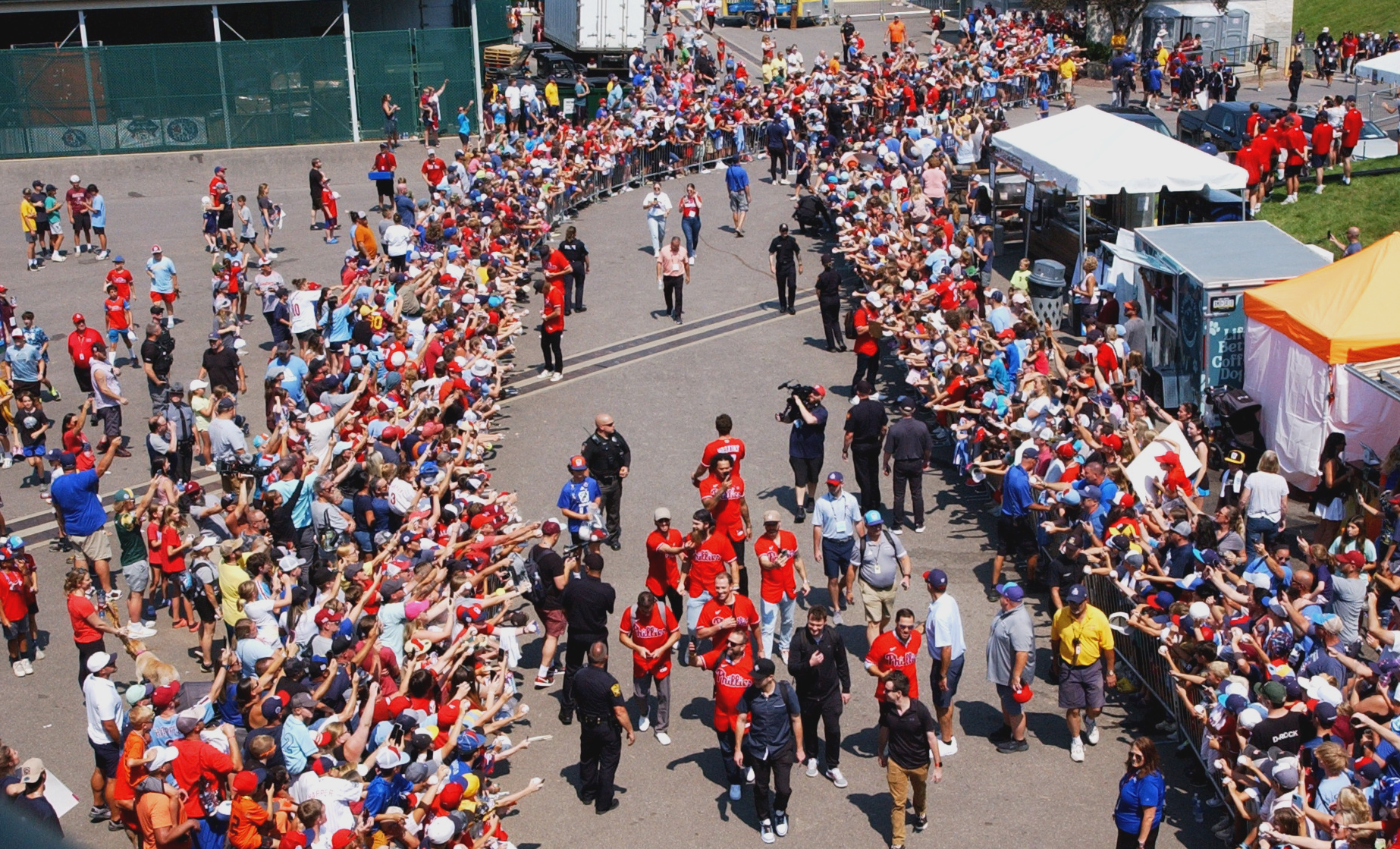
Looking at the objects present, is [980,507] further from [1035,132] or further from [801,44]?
[801,44]

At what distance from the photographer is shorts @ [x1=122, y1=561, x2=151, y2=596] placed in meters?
12.5

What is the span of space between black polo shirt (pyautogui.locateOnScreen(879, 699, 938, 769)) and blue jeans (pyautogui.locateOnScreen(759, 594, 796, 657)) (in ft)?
7.68

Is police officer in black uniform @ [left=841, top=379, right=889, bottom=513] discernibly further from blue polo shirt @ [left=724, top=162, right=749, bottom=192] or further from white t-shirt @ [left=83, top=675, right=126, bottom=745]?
blue polo shirt @ [left=724, top=162, right=749, bottom=192]

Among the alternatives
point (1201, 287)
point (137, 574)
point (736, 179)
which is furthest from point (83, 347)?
point (1201, 287)

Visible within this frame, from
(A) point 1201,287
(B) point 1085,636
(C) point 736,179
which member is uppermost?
(C) point 736,179

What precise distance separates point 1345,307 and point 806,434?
5.74m

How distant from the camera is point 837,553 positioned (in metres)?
12.4

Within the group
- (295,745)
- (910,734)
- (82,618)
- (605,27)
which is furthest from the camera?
(605,27)

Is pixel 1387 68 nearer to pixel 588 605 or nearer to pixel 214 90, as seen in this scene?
pixel 588 605

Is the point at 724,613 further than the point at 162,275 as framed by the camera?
No

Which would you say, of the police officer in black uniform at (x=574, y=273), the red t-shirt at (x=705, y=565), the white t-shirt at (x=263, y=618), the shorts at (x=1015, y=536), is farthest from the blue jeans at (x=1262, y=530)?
the police officer in black uniform at (x=574, y=273)

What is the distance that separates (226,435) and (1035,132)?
527 inches

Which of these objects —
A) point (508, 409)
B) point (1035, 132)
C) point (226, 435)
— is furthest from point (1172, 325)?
point (226, 435)

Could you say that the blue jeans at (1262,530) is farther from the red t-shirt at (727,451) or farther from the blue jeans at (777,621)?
the red t-shirt at (727,451)
